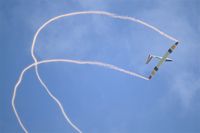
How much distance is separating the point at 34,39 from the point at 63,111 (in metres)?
8.17

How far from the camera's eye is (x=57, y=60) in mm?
35375

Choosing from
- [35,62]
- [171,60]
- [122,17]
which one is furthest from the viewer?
[171,60]

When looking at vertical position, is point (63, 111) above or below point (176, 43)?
below

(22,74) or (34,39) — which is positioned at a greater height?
(34,39)

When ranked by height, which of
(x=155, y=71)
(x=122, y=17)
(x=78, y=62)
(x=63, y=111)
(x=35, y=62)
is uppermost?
(x=122, y=17)

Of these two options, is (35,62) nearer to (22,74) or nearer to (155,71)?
(22,74)

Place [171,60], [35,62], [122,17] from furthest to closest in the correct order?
[171,60]
[35,62]
[122,17]

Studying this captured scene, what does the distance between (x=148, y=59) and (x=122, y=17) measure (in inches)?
292

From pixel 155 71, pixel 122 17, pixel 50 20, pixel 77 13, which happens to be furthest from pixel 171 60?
pixel 50 20

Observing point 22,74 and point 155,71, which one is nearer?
point 22,74

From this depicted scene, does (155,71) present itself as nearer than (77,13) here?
No

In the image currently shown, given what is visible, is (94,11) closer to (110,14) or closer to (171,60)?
(110,14)

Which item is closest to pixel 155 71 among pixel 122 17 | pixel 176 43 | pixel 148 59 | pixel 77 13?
pixel 148 59

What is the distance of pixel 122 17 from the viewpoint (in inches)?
1275
